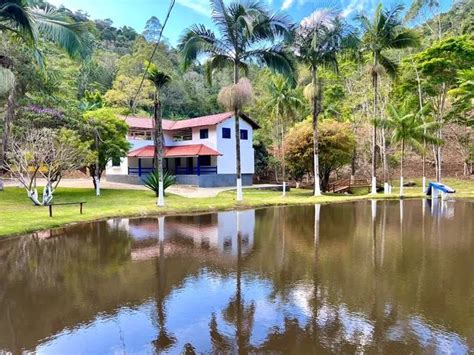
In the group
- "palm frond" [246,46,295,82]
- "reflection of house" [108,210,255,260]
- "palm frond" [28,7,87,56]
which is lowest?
"reflection of house" [108,210,255,260]

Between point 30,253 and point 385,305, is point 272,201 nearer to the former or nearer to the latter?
point 30,253

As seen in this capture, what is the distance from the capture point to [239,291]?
20.6 feet

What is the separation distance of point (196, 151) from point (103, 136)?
25.4ft

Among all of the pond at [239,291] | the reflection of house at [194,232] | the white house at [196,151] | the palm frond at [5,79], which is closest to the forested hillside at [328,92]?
the palm frond at [5,79]

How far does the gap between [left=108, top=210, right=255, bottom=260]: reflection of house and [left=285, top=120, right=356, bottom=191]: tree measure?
11181mm

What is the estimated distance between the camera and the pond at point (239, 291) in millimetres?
4543

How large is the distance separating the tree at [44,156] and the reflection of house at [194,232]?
530 cm

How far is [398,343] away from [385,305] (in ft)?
3.86

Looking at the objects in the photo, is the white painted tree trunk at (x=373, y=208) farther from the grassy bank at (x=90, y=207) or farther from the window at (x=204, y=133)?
the window at (x=204, y=133)

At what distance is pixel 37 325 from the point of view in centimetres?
505

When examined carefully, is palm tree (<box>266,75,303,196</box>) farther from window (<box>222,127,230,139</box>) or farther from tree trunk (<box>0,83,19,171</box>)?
tree trunk (<box>0,83,19,171</box>)

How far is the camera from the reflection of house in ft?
31.5

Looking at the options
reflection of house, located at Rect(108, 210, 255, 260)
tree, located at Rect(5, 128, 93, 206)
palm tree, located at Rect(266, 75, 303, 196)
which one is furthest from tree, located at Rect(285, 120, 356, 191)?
tree, located at Rect(5, 128, 93, 206)

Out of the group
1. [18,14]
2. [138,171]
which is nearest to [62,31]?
[18,14]
